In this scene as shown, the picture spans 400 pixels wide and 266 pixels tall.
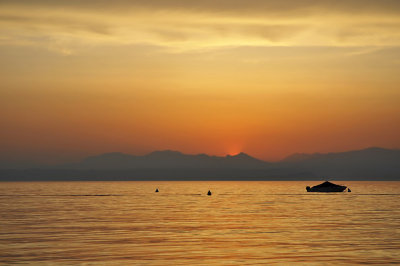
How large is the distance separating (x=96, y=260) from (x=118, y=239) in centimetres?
1294

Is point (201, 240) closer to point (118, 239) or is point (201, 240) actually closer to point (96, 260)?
point (118, 239)

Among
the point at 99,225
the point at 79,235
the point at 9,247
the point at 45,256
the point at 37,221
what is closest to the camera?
the point at 45,256

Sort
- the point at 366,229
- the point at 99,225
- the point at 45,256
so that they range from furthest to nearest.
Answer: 1. the point at 99,225
2. the point at 366,229
3. the point at 45,256

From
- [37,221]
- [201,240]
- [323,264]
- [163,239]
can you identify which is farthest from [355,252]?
[37,221]

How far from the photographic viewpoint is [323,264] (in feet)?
128

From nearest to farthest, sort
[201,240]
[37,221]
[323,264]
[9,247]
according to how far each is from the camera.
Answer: [323,264] → [9,247] → [201,240] → [37,221]

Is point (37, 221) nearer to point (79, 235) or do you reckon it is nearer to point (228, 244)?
point (79, 235)

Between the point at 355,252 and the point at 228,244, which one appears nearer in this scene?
the point at 355,252

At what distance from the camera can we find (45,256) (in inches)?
1676

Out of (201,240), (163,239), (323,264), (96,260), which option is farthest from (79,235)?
(323,264)

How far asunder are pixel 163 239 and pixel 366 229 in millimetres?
24588

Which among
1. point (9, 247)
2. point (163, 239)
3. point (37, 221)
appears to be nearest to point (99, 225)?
point (37, 221)

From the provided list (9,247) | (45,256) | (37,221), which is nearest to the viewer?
(45,256)

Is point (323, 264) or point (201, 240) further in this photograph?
point (201, 240)
